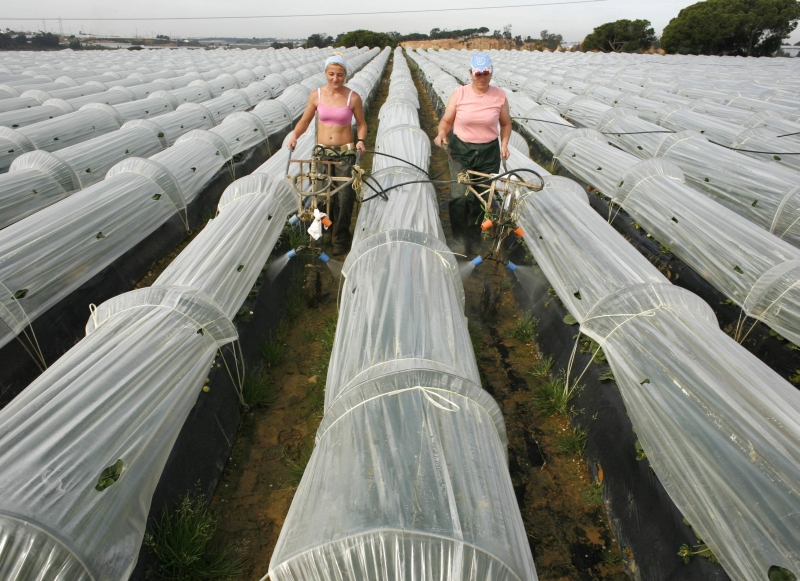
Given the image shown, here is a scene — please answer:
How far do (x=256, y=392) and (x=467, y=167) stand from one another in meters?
3.36

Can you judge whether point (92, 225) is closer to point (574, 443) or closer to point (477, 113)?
point (477, 113)

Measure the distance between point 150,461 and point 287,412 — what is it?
1.54m

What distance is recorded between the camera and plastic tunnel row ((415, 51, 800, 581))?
206 centimetres

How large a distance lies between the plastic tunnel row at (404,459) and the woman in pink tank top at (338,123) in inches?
88.6

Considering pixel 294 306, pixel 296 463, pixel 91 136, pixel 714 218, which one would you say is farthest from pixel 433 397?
pixel 91 136

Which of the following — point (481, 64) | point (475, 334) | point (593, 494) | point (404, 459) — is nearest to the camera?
point (404, 459)

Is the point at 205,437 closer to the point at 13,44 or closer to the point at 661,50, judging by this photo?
the point at 661,50

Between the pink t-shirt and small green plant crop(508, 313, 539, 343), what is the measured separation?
206 centimetres

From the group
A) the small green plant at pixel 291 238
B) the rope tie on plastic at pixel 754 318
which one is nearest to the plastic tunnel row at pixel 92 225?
the small green plant at pixel 291 238

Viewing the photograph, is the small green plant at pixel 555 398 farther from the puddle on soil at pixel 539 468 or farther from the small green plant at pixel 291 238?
the small green plant at pixel 291 238

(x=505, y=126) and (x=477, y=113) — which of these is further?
(x=505, y=126)

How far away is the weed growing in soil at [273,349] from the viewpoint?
14.2ft

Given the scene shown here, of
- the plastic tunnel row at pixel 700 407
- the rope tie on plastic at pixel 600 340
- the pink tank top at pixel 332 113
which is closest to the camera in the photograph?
the plastic tunnel row at pixel 700 407

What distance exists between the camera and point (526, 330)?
4.79m
